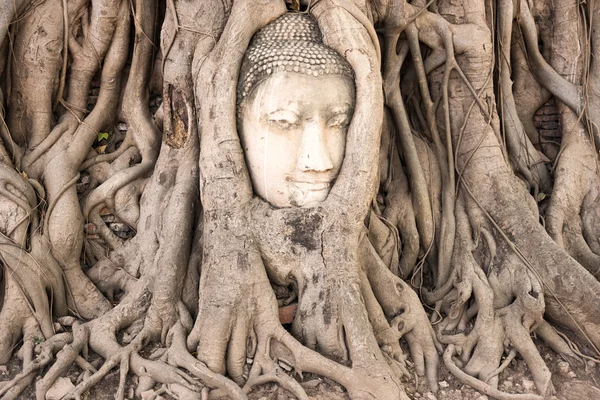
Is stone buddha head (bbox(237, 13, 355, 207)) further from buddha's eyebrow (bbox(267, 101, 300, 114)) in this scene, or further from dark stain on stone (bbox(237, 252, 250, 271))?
dark stain on stone (bbox(237, 252, 250, 271))

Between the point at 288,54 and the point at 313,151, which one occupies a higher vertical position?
the point at 288,54

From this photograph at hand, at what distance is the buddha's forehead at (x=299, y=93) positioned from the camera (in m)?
3.09

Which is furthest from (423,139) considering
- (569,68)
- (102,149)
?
(102,149)

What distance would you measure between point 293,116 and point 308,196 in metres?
0.42

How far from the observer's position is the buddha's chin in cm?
317

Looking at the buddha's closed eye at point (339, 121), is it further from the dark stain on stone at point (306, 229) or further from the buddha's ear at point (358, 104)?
the dark stain on stone at point (306, 229)

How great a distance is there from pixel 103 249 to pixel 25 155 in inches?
29.5

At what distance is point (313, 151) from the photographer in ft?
10.2

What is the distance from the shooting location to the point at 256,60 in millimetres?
3205

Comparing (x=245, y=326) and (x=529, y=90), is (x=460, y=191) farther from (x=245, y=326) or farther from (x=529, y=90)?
(x=245, y=326)

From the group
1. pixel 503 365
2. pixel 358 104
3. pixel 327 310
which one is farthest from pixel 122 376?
pixel 503 365

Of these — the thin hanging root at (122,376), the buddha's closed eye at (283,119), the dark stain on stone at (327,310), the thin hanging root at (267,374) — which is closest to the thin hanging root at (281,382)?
the thin hanging root at (267,374)

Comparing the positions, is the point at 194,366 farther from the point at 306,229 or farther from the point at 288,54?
the point at 288,54

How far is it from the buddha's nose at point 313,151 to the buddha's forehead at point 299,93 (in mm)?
108
